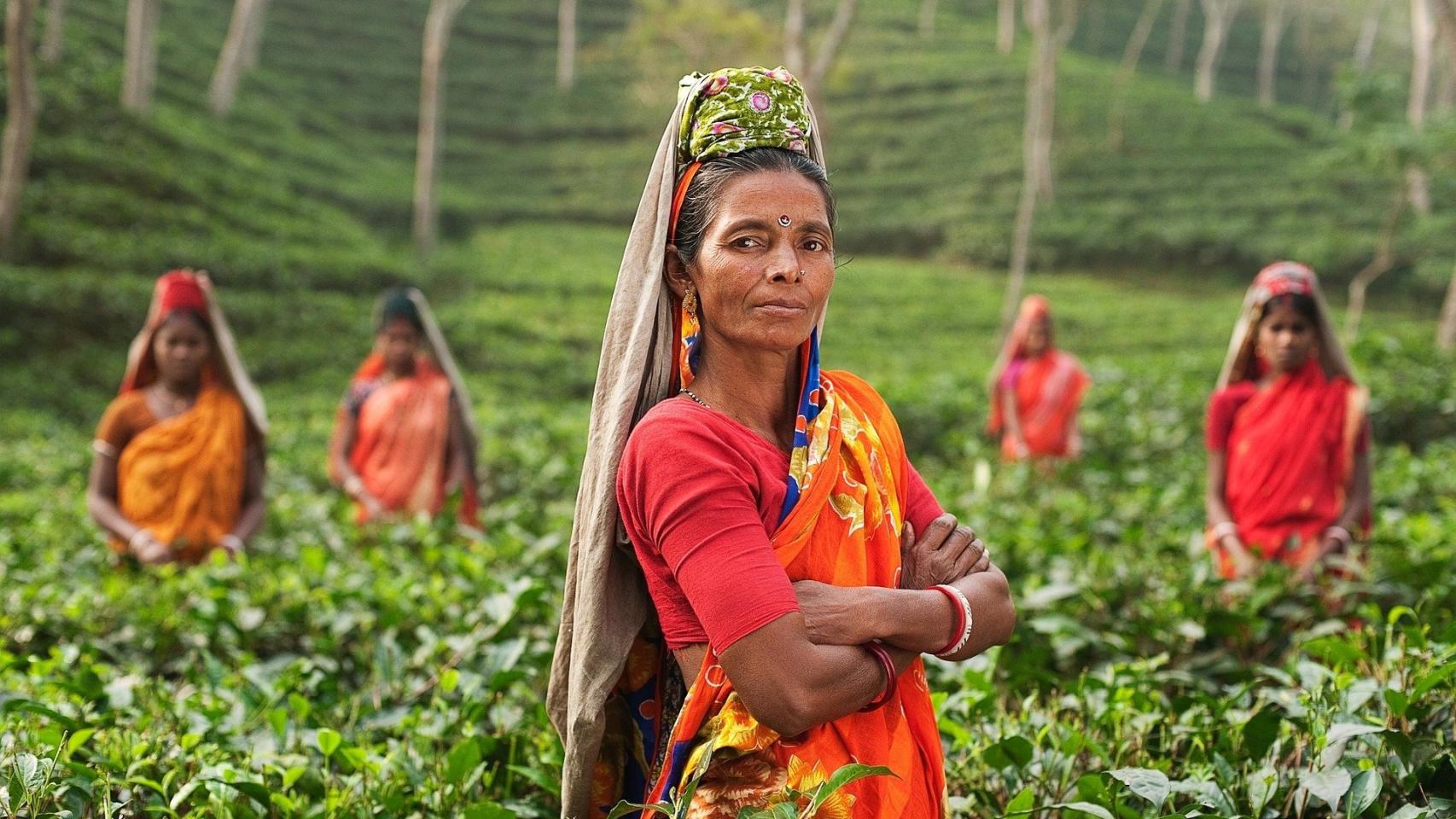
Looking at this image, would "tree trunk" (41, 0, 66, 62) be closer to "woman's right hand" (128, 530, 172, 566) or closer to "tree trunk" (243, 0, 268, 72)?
"tree trunk" (243, 0, 268, 72)

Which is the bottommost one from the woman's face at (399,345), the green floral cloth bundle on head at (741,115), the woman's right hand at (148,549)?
the woman's right hand at (148,549)

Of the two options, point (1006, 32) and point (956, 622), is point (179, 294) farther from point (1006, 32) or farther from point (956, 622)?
point (1006, 32)

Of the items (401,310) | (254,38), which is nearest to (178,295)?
(401,310)

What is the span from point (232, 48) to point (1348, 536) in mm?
23090

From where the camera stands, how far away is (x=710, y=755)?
1.57 meters

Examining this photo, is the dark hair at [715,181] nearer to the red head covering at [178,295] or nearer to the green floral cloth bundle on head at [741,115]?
the green floral cloth bundle on head at [741,115]

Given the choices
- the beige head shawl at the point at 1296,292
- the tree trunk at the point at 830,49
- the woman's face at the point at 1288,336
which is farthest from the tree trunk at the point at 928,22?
the woman's face at the point at 1288,336

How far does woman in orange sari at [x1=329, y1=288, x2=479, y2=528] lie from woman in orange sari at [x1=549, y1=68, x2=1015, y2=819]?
4.14 m

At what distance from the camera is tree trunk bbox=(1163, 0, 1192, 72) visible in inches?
1737

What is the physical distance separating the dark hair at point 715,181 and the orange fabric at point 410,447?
14.0ft

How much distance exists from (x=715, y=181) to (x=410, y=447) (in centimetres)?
454

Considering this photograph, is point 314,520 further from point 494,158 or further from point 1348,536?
point 494,158


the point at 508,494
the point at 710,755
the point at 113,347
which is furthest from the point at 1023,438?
the point at 113,347

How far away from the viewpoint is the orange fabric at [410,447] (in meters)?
5.93
